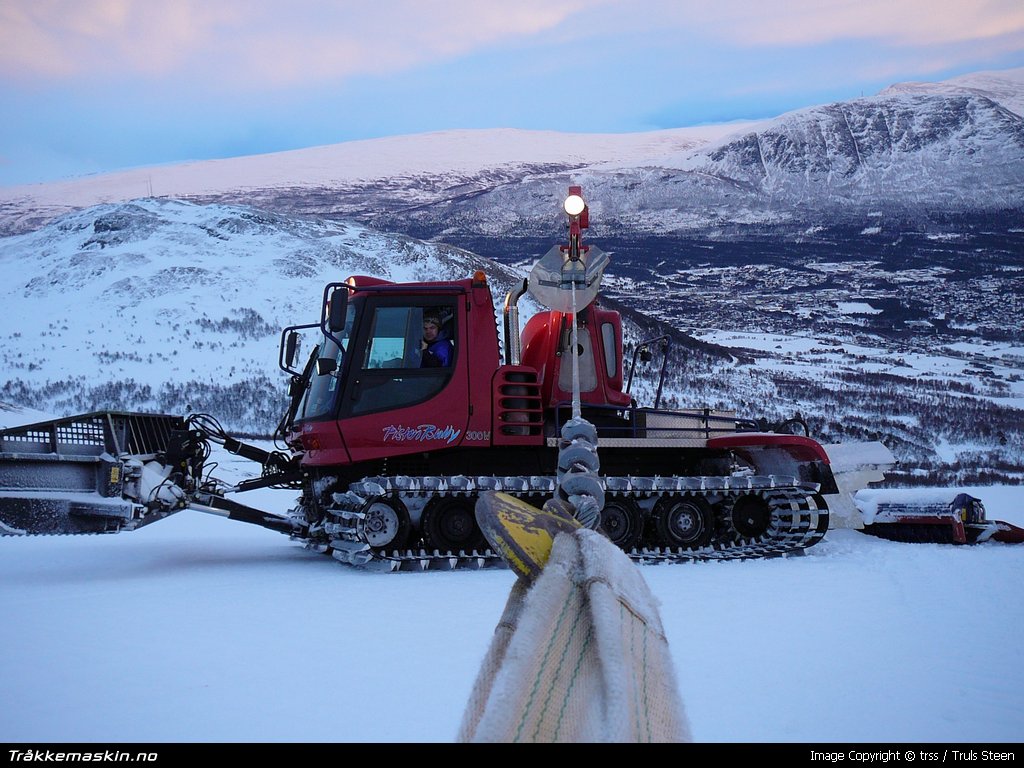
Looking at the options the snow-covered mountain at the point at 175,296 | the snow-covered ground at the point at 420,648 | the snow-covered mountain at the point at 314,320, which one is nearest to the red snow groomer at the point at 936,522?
the snow-covered ground at the point at 420,648

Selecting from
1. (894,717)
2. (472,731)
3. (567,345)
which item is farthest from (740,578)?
(472,731)

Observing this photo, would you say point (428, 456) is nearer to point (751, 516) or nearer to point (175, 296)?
point (751, 516)

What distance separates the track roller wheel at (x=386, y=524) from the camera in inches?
347

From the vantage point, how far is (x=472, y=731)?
1.33 metres

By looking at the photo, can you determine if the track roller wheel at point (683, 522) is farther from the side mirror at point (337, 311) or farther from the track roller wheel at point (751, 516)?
the side mirror at point (337, 311)

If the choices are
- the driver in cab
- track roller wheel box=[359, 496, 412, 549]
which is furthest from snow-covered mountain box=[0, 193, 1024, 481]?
track roller wheel box=[359, 496, 412, 549]

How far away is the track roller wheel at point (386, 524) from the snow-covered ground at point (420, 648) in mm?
453

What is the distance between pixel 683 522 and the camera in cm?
965

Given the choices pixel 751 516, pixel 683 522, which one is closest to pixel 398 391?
pixel 683 522

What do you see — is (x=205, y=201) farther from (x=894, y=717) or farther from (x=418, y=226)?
(x=894, y=717)

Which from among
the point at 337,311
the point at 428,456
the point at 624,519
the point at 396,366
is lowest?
the point at 624,519

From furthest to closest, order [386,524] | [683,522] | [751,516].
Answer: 1. [751,516]
2. [683,522]
3. [386,524]

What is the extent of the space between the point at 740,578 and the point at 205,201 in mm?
59560

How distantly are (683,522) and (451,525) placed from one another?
2.47m
